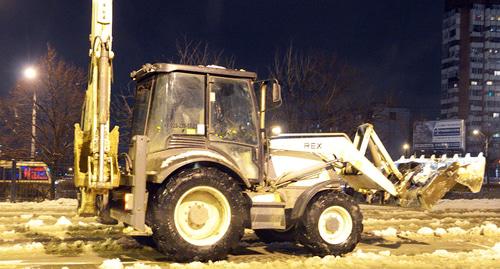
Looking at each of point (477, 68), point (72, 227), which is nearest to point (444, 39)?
point (477, 68)

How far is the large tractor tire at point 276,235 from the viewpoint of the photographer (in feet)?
35.8

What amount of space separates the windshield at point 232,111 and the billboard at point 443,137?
6523 centimetres

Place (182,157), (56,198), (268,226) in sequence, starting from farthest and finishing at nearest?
(56,198)
(268,226)
(182,157)

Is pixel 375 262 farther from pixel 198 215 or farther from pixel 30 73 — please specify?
pixel 30 73

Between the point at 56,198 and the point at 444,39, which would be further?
the point at 444,39

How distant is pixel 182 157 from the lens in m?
8.85

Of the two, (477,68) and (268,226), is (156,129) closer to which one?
(268,226)

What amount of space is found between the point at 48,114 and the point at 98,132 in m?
18.0

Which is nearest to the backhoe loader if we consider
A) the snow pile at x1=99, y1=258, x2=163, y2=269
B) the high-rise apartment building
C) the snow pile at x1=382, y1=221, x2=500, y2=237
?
the snow pile at x1=99, y1=258, x2=163, y2=269

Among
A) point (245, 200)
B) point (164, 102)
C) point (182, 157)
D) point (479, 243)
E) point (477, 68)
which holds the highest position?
point (477, 68)

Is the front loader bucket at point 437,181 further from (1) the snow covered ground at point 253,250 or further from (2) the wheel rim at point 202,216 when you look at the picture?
(2) the wheel rim at point 202,216

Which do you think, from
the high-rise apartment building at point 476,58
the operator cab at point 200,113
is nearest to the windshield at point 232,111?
the operator cab at point 200,113

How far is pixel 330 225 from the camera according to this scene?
9.99 meters

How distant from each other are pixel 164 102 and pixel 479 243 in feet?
23.2
